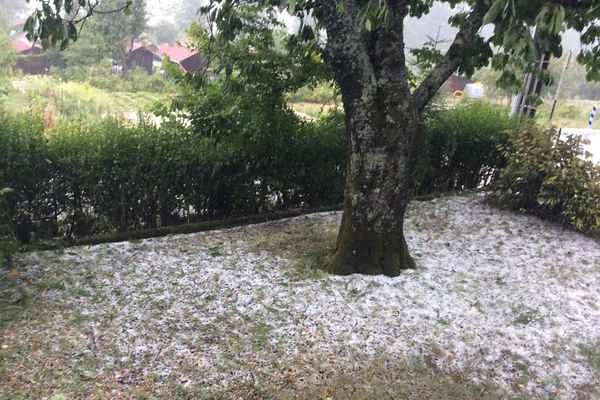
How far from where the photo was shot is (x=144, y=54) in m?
Answer: 46.0

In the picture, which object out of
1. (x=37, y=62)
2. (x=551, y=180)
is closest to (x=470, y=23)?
(x=551, y=180)

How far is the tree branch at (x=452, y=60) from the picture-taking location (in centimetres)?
426

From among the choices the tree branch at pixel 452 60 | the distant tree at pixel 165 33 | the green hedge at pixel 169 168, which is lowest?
the green hedge at pixel 169 168

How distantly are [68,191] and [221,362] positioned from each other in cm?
252

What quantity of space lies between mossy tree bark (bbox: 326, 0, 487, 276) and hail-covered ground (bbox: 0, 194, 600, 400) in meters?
0.35

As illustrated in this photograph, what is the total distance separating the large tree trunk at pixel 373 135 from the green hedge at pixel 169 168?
1.36 meters

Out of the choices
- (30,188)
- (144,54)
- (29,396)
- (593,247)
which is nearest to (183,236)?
(30,188)

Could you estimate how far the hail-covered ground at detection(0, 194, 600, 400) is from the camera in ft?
10.3

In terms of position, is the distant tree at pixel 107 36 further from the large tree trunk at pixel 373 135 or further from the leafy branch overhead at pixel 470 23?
the large tree trunk at pixel 373 135

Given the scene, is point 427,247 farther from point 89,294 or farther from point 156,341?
point 89,294

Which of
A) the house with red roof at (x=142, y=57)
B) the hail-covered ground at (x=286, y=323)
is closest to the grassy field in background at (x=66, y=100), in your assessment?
the hail-covered ground at (x=286, y=323)

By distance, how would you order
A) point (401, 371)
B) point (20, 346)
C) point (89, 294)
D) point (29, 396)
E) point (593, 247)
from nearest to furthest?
point (29, 396)
point (20, 346)
point (401, 371)
point (89, 294)
point (593, 247)

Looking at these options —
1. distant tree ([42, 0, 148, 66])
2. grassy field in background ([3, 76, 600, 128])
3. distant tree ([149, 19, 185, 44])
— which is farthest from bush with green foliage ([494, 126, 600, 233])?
distant tree ([149, 19, 185, 44])

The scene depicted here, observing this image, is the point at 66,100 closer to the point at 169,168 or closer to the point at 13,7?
the point at 169,168
